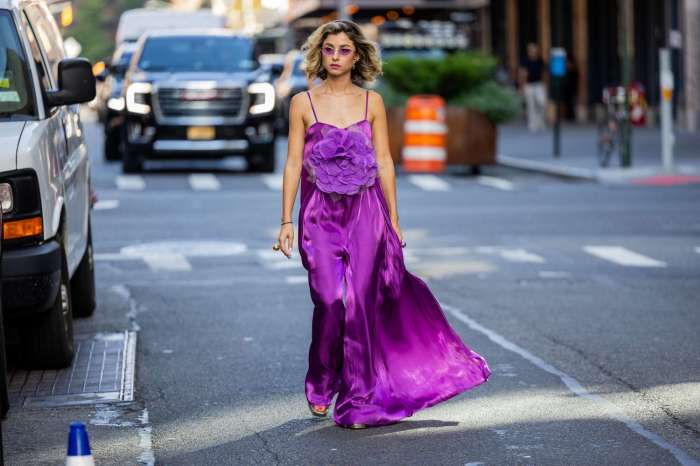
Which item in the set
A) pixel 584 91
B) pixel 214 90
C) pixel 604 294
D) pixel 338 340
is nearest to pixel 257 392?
pixel 338 340

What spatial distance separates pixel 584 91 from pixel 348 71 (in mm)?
37949

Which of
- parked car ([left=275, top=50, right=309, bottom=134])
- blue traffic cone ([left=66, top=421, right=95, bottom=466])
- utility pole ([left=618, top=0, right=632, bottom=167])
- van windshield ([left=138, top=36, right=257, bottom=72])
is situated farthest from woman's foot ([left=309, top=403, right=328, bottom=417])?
parked car ([left=275, top=50, right=309, bottom=134])

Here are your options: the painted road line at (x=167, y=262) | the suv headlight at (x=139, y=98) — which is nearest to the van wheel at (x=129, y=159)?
the suv headlight at (x=139, y=98)

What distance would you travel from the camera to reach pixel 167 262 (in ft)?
46.9

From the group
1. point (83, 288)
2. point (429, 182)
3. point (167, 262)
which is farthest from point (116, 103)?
point (83, 288)

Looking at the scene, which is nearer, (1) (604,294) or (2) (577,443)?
(2) (577,443)

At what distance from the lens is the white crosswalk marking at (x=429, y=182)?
73.3ft

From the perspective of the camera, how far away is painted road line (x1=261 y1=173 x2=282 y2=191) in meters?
22.6

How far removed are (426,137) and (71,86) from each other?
1640 centimetres

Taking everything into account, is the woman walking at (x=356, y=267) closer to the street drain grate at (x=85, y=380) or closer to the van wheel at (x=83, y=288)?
the street drain grate at (x=85, y=380)

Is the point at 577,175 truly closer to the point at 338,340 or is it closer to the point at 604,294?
the point at 604,294

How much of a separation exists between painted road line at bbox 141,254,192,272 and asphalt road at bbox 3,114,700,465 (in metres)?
0.05

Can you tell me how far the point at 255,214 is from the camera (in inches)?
732

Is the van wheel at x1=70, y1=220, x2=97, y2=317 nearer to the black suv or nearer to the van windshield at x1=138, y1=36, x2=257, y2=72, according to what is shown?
the black suv
